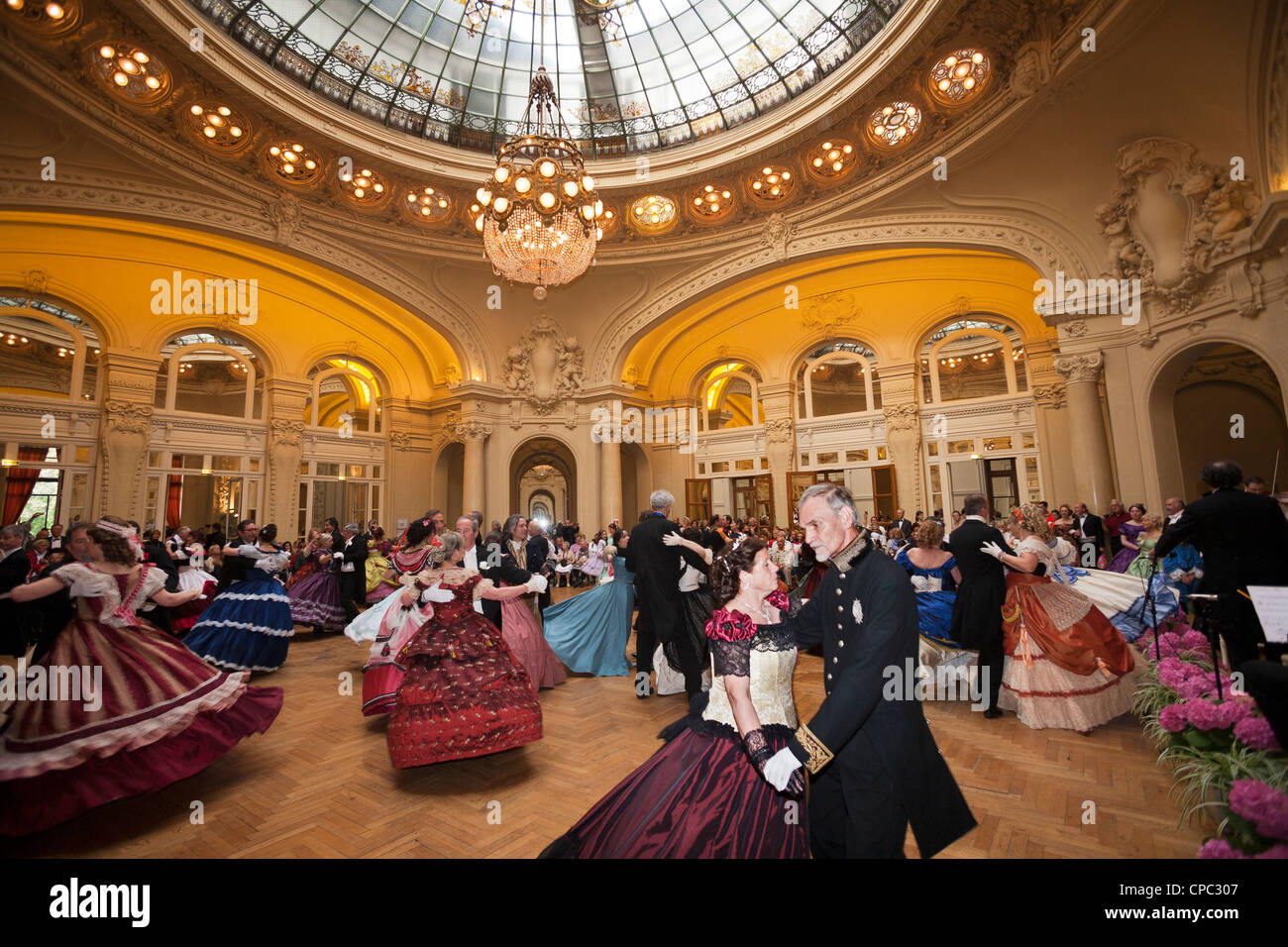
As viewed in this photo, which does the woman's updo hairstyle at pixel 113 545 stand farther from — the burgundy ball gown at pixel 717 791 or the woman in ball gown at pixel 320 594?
the woman in ball gown at pixel 320 594

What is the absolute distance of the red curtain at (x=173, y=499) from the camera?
40.9ft

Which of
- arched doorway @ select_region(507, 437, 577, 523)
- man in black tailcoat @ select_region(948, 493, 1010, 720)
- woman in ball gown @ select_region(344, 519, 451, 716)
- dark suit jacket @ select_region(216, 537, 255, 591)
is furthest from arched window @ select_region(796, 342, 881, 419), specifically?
dark suit jacket @ select_region(216, 537, 255, 591)

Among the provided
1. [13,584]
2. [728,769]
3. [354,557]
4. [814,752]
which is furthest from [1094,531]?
[13,584]

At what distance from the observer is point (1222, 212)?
780 cm

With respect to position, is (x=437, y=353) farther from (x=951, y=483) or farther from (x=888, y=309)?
(x=951, y=483)

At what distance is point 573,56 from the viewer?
1323 centimetres

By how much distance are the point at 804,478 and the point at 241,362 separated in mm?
14753

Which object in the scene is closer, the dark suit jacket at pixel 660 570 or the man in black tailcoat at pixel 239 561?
the dark suit jacket at pixel 660 570

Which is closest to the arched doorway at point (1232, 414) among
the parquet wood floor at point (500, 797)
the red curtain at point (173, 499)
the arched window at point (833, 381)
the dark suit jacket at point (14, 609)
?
the arched window at point (833, 381)

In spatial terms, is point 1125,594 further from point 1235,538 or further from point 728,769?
point 728,769

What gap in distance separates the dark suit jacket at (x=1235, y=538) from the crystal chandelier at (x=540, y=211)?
747cm
